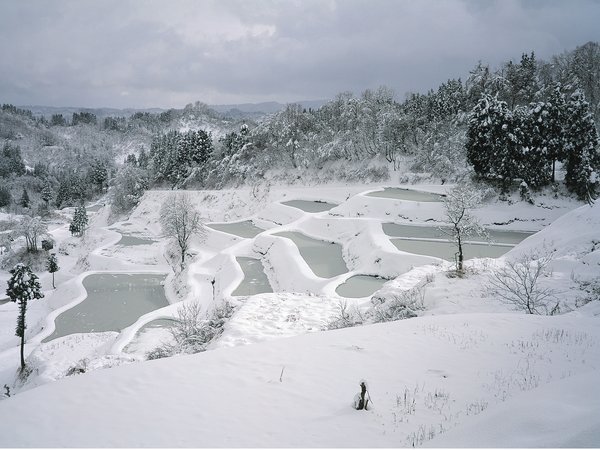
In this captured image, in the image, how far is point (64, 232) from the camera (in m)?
75.9

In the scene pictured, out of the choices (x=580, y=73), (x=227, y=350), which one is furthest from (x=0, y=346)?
(x=580, y=73)

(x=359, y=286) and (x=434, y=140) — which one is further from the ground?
(x=434, y=140)

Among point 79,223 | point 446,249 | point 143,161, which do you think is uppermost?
point 143,161

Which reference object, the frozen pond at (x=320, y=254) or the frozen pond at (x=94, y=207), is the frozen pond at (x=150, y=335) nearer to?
the frozen pond at (x=320, y=254)

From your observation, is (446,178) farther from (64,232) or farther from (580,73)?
(64,232)

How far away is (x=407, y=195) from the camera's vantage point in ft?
144

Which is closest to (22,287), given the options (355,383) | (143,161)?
(355,383)

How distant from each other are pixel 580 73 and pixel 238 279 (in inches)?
2265

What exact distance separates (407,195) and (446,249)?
1717 cm

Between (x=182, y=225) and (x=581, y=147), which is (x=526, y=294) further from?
(x=182, y=225)

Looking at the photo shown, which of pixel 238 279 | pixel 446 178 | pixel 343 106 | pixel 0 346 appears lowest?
pixel 0 346

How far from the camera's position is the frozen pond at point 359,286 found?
845 inches

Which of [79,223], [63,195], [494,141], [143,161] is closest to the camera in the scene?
[494,141]

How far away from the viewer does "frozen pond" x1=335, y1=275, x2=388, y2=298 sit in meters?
21.5
